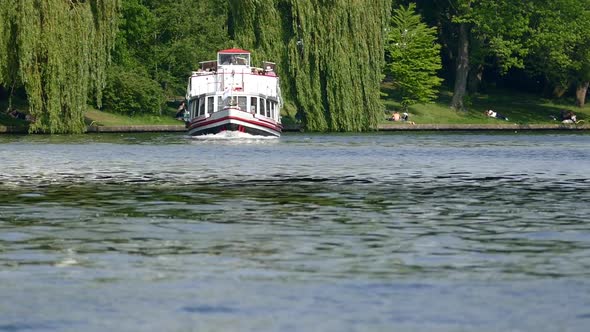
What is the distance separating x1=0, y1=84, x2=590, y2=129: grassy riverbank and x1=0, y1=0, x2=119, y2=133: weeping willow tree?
12.9 metres

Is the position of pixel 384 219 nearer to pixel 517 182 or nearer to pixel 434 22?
pixel 517 182

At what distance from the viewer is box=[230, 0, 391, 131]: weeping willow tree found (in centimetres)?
7950

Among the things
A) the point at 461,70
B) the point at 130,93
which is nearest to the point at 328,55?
the point at 130,93

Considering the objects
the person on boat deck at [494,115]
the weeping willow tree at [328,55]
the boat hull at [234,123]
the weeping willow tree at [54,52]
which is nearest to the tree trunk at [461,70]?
the person on boat deck at [494,115]

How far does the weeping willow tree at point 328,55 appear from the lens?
7950 centimetres

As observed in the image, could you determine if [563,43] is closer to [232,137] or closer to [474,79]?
[474,79]

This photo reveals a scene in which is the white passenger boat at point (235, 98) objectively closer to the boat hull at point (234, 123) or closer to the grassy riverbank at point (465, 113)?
the boat hull at point (234, 123)

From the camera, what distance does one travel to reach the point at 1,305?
44.4 ft

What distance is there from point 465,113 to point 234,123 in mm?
32832

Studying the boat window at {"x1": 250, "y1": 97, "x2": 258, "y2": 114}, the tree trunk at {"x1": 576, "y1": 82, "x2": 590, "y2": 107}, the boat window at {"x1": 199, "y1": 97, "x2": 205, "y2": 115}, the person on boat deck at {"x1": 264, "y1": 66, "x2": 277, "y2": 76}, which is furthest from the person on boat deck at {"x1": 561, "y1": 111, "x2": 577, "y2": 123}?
the boat window at {"x1": 199, "y1": 97, "x2": 205, "y2": 115}

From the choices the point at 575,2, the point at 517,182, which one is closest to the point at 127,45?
the point at 575,2

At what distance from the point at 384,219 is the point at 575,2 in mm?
89939

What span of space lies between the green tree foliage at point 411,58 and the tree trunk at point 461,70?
5.30 feet

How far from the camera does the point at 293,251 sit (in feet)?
59.2
